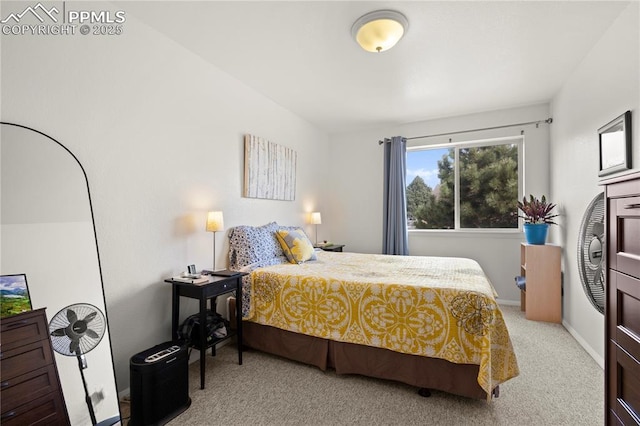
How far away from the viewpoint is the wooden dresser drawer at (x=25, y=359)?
1276 mm

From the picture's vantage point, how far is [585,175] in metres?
2.66

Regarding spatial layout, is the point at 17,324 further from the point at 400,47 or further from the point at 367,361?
the point at 400,47

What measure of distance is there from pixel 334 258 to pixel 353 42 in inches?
84.3

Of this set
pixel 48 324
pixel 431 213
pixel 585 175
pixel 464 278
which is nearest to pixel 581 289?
pixel 585 175

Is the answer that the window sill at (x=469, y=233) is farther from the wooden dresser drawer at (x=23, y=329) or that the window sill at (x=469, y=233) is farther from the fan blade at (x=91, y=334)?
the wooden dresser drawer at (x=23, y=329)

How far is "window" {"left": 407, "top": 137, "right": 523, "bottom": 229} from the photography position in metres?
4.04

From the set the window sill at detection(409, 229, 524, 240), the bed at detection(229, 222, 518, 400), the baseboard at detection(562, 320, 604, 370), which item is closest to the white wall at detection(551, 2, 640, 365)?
the baseboard at detection(562, 320, 604, 370)

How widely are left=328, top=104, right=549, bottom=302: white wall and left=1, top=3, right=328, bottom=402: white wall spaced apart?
2.30 meters

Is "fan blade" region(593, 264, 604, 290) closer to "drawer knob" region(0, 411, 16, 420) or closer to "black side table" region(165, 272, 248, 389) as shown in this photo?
"black side table" region(165, 272, 248, 389)

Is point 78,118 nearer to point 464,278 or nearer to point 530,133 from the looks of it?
point 464,278

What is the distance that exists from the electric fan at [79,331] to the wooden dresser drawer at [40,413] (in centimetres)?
13

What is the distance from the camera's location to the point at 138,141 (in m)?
2.14

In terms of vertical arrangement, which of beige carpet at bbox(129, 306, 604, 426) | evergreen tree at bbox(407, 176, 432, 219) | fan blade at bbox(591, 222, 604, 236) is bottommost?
beige carpet at bbox(129, 306, 604, 426)

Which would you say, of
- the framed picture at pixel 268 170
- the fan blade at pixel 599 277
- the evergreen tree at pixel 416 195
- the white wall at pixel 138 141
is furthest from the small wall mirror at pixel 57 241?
the evergreen tree at pixel 416 195
